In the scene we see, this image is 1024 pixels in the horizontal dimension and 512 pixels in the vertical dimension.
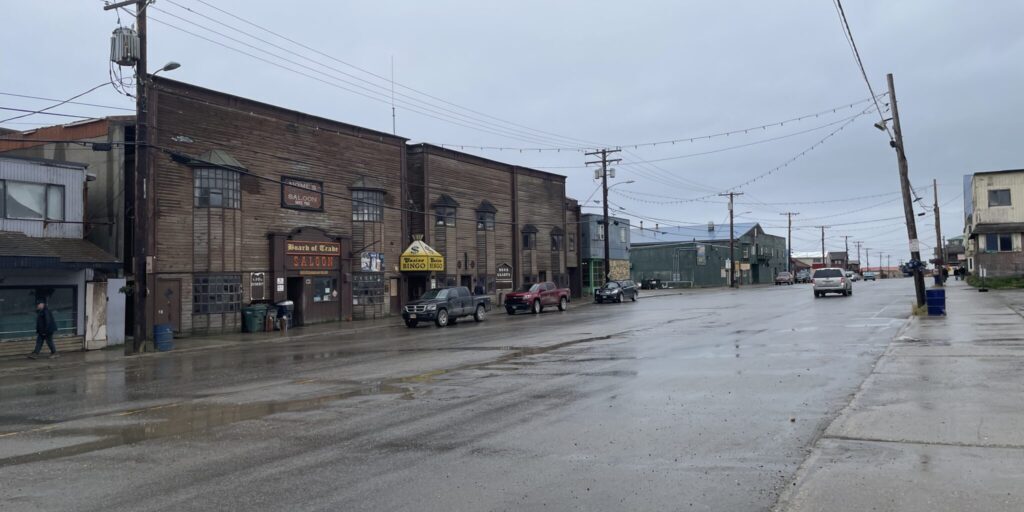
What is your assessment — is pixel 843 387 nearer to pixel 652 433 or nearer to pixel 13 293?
pixel 652 433

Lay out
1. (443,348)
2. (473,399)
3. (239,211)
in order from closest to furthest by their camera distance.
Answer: (473,399) < (443,348) < (239,211)

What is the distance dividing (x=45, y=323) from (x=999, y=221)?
6243 cm

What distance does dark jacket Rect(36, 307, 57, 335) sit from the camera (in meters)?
20.8

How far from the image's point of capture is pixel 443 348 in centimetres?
1956

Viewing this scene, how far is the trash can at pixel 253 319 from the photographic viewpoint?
28.6 metres

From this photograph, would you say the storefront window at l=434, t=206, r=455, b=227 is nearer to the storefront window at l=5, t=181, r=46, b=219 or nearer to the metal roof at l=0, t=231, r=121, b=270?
the metal roof at l=0, t=231, r=121, b=270

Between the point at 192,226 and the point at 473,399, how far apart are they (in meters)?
20.6

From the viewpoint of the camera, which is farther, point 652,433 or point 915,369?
point 915,369

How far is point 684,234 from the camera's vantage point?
9312 centimetres

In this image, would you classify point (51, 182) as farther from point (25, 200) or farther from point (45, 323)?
point (45, 323)

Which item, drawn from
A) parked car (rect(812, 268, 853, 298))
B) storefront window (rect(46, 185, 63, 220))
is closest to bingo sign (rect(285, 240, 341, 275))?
storefront window (rect(46, 185, 63, 220))

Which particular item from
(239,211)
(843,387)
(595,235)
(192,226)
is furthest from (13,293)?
(595,235)

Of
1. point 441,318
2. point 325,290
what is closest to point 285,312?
point 325,290

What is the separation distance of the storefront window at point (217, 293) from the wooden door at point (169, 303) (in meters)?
0.70
